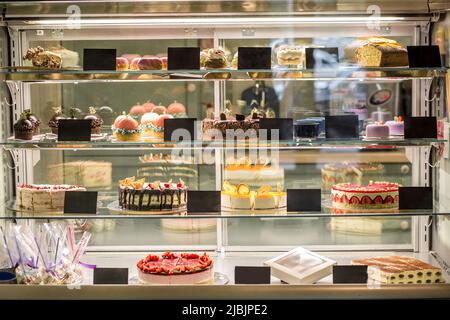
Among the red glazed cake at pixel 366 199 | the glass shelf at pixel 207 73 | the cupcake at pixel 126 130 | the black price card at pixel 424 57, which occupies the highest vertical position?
the black price card at pixel 424 57

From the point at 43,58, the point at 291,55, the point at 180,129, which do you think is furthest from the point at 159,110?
the point at 291,55

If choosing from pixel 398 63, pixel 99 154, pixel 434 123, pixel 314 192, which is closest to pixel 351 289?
pixel 314 192

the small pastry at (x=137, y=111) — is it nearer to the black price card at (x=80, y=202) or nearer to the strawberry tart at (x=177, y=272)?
the black price card at (x=80, y=202)

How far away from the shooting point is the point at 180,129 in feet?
10.1

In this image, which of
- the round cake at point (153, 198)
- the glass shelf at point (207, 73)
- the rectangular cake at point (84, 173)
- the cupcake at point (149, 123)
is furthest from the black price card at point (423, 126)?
the rectangular cake at point (84, 173)

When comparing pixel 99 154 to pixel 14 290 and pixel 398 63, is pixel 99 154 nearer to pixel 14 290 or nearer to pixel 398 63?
pixel 14 290

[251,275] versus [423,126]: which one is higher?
[423,126]

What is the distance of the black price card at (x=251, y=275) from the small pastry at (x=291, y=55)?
3.49 feet

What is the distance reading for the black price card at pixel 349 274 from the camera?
115 inches

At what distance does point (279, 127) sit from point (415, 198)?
0.76 meters

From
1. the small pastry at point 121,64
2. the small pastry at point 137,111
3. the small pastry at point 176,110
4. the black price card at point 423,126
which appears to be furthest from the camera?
the small pastry at point 176,110

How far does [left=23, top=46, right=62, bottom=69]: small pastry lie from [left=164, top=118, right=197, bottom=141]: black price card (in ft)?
2.10

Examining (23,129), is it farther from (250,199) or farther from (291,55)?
(291,55)

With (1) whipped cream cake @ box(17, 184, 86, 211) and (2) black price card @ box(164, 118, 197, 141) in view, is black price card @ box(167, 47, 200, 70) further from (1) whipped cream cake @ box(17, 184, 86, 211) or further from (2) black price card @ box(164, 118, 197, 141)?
(1) whipped cream cake @ box(17, 184, 86, 211)
